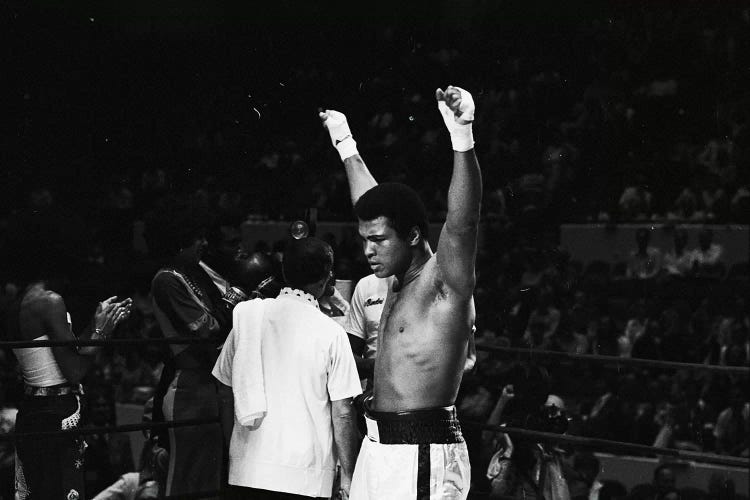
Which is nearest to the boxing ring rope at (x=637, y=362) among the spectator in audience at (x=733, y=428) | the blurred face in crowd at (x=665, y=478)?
the blurred face in crowd at (x=665, y=478)

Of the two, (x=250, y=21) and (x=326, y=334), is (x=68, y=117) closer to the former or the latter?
(x=250, y=21)

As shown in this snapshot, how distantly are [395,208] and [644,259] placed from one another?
8.00 metres

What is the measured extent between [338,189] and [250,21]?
5349 millimetres

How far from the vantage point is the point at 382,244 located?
318cm

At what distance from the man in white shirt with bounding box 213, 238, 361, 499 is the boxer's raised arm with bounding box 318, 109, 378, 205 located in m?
0.31

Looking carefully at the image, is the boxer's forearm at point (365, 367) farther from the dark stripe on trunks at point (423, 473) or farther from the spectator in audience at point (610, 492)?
the spectator in audience at point (610, 492)

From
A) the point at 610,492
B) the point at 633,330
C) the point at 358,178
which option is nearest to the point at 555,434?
the point at 358,178

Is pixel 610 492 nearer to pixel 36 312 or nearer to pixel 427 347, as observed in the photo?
pixel 36 312

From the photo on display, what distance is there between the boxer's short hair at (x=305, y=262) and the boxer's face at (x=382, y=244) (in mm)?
449

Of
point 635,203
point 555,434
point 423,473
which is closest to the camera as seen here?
point 423,473

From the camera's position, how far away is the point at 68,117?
1580 centimetres

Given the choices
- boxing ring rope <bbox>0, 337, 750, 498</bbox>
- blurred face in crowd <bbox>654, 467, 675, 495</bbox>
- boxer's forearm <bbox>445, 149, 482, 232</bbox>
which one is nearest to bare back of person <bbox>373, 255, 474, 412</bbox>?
Result: boxer's forearm <bbox>445, 149, 482, 232</bbox>

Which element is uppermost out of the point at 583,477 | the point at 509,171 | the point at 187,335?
the point at 509,171

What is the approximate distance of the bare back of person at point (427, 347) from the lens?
10.3ft
